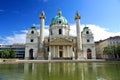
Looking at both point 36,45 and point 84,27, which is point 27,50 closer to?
point 36,45

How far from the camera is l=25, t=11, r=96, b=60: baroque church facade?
70.2 m

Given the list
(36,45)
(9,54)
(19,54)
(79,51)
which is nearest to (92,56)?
(79,51)

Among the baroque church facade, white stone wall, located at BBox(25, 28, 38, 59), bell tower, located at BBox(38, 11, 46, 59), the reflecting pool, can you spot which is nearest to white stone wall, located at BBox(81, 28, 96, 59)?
the baroque church facade

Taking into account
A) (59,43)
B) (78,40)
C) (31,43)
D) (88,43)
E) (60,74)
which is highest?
(78,40)

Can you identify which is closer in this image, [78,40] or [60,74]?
[60,74]

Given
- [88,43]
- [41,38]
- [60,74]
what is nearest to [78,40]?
[88,43]

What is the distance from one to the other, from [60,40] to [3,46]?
57486 millimetres

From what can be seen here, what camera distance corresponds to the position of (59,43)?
6975 cm

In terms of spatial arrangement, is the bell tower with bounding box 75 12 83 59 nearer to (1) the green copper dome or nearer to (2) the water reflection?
(1) the green copper dome

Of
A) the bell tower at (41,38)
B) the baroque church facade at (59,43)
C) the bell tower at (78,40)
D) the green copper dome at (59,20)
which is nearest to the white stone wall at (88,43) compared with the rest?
the baroque church facade at (59,43)

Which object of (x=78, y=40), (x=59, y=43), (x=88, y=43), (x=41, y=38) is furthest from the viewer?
(x=88, y=43)

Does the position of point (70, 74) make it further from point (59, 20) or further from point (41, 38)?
point (59, 20)

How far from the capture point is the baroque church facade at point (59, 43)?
70.2 meters

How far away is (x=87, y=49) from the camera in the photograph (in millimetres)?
76188
